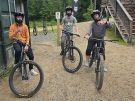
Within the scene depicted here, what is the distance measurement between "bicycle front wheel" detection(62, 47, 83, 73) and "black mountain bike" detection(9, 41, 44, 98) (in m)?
A: 1.67

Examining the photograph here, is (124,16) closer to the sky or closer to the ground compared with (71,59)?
closer to the sky

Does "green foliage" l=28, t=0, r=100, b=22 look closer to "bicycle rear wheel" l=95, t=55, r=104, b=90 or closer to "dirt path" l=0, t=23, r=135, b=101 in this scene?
"dirt path" l=0, t=23, r=135, b=101

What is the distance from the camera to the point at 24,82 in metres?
8.52

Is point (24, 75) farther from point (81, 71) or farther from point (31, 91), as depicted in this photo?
point (81, 71)

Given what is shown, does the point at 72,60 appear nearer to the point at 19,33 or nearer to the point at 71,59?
the point at 71,59

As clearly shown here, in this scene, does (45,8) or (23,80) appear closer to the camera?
(23,80)

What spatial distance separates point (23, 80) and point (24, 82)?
0.18m

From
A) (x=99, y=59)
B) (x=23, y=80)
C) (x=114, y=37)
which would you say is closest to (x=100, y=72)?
(x=99, y=59)

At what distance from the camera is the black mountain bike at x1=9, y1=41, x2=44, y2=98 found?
7.93 meters

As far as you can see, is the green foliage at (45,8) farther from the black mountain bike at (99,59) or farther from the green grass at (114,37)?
the black mountain bike at (99,59)

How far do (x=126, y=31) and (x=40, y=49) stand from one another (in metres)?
4.42

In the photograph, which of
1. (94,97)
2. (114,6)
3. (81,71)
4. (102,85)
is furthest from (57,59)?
(114,6)

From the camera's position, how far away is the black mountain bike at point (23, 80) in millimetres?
7930

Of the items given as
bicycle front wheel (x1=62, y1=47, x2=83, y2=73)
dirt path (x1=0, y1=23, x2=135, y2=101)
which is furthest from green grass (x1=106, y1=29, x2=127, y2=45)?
bicycle front wheel (x1=62, y1=47, x2=83, y2=73)
